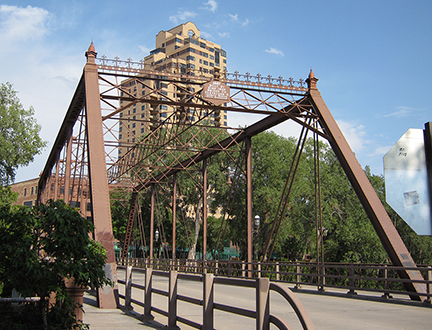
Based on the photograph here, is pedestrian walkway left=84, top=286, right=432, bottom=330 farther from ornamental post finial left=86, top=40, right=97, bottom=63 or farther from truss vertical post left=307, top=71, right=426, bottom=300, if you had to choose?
ornamental post finial left=86, top=40, right=97, bottom=63

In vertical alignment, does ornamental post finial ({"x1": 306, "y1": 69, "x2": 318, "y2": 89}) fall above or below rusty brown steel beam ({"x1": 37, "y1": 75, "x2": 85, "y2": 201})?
above

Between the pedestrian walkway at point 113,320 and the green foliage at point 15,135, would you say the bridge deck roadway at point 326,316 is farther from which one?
the green foliage at point 15,135

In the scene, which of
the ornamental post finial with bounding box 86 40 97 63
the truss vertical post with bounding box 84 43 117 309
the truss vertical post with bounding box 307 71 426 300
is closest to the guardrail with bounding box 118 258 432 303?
the truss vertical post with bounding box 307 71 426 300

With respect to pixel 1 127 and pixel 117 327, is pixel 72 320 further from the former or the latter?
pixel 1 127

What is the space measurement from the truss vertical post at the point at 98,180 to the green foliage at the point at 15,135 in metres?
27.3

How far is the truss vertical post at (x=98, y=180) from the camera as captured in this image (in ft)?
42.6

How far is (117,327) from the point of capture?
8.92 metres

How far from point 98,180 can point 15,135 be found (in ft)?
103

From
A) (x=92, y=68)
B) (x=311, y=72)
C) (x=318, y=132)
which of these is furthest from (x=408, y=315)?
(x=92, y=68)

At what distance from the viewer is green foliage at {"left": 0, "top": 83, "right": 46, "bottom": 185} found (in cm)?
4144

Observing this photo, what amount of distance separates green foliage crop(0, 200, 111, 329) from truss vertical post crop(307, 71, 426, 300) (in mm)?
10272

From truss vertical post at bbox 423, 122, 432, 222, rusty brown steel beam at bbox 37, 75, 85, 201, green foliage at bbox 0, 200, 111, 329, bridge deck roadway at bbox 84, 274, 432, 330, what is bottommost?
bridge deck roadway at bbox 84, 274, 432, 330

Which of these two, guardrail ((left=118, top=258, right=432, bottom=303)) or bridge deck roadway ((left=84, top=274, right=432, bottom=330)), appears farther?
guardrail ((left=118, top=258, right=432, bottom=303))

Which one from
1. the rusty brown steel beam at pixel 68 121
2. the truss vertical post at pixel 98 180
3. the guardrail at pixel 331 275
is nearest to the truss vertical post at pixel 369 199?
the guardrail at pixel 331 275
